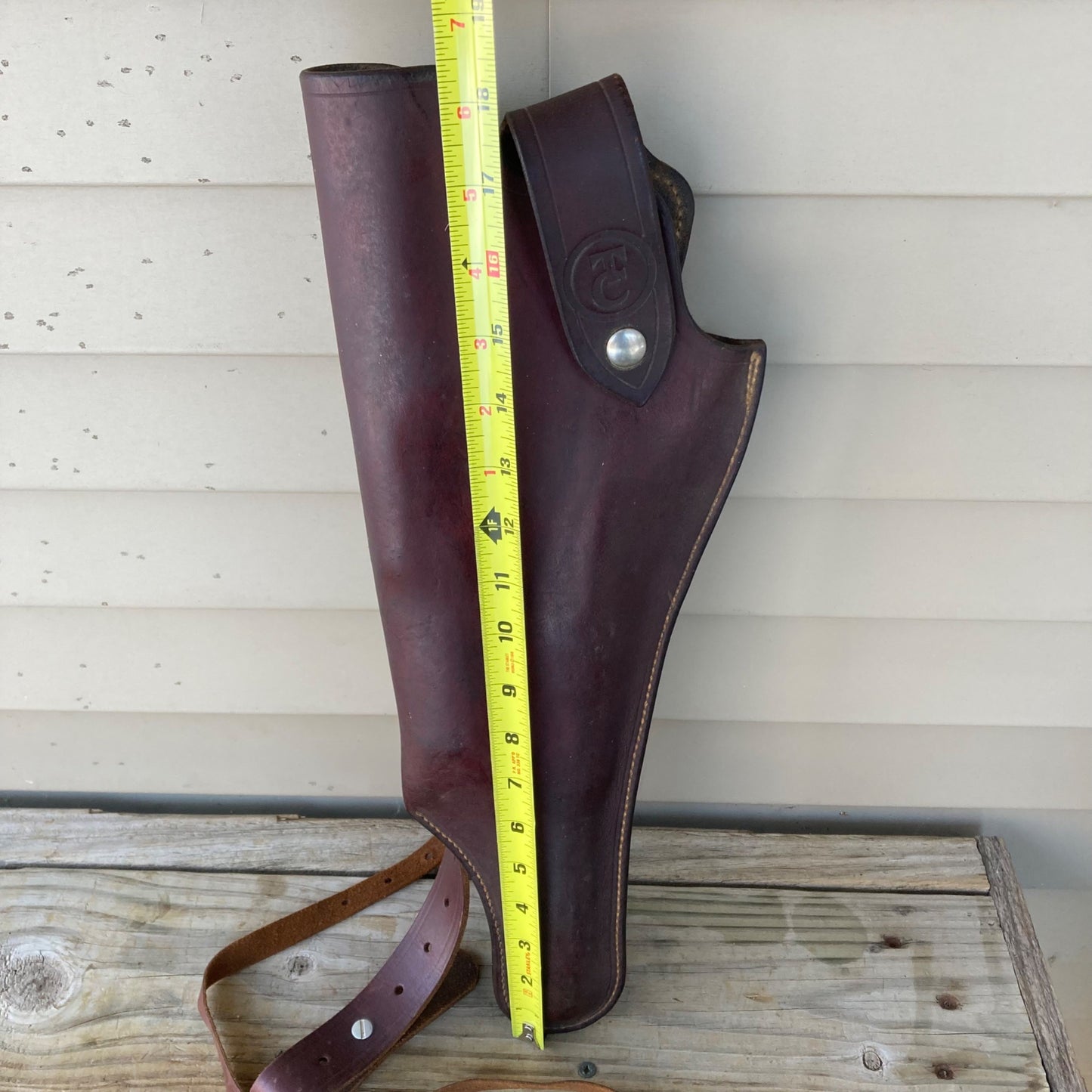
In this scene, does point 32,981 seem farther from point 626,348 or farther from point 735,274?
point 735,274

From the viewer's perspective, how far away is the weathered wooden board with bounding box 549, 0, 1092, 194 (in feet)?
3.22

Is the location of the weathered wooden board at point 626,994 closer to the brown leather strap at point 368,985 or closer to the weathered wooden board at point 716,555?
the brown leather strap at point 368,985

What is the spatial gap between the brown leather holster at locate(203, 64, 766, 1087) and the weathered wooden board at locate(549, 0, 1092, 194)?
13cm

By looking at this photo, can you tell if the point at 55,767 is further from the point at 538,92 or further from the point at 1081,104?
the point at 1081,104

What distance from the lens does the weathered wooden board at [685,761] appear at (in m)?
1.46

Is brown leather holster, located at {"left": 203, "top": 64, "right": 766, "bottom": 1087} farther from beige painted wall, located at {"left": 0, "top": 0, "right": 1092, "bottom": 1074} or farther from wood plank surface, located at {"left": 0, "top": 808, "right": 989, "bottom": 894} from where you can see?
wood plank surface, located at {"left": 0, "top": 808, "right": 989, "bottom": 894}

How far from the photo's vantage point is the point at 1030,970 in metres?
1.24

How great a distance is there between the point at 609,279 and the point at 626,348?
69mm

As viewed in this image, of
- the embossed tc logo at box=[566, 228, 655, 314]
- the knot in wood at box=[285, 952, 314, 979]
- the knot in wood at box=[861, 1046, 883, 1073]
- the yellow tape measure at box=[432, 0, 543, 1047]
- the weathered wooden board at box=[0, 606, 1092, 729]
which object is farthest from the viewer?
the weathered wooden board at box=[0, 606, 1092, 729]

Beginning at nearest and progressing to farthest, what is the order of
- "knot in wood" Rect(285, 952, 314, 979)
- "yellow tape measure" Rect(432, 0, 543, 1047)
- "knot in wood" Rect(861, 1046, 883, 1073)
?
"yellow tape measure" Rect(432, 0, 543, 1047) → "knot in wood" Rect(861, 1046, 883, 1073) → "knot in wood" Rect(285, 952, 314, 979)

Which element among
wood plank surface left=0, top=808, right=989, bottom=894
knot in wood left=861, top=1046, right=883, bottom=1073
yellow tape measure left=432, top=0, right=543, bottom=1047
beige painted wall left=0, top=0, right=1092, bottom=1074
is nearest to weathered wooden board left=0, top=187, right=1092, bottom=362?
beige painted wall left=0, top=0, right=1092, bottom=1074

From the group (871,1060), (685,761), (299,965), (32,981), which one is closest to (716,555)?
(685,761)

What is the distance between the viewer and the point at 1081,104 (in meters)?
1.01

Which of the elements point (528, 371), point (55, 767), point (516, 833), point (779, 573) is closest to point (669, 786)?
point (779, 573)
